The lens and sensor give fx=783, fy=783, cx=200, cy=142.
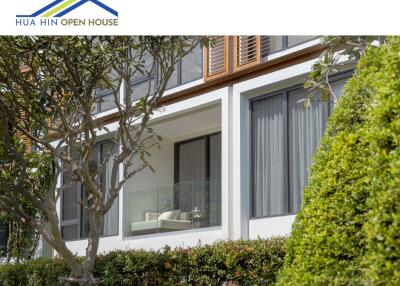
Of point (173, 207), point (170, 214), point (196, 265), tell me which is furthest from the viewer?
point (170, 214)

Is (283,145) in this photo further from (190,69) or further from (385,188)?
(385,188)

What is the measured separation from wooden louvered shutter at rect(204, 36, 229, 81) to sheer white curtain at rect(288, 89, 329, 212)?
7.10ft

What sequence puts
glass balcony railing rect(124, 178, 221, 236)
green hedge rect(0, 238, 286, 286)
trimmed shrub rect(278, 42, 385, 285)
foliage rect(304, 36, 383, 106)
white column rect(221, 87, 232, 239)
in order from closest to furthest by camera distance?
trimmed shrub rect(278, 42, 385, 285) < foliage rect(304, 36, 383, 106) < green hedge rect(0, 238, 286, 286) < white column rect(221, 87, 232, 239) < glass balcony railing rect(124, 178, 221, 236)

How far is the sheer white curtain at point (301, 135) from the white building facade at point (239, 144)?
20mm

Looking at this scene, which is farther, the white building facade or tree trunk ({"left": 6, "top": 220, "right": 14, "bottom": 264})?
tree trunk ({"left": 6, "top": 220, "right": 14, "bottom": 264})

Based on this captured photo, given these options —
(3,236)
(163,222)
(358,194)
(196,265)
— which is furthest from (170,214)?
(358,194)

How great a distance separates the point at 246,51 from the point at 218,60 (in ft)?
3.04

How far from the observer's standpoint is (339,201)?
22.2ft

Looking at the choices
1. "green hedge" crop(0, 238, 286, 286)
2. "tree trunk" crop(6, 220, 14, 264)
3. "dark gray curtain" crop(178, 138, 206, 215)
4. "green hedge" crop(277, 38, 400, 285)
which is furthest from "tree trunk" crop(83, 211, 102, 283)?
"tree trunk" crop(6, 220, 14, 264)

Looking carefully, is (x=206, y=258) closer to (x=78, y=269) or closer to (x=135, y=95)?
(x=78, y=269)

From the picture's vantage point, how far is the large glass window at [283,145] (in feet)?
51.4

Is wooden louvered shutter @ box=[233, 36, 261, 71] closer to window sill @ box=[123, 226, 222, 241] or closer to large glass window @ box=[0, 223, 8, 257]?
window sill @ box=[123, 226, 222, 241]

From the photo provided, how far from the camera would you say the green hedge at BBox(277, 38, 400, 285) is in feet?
18.6
